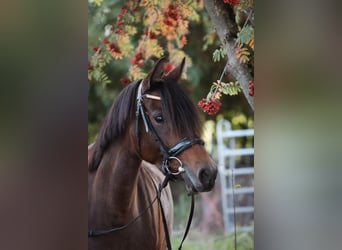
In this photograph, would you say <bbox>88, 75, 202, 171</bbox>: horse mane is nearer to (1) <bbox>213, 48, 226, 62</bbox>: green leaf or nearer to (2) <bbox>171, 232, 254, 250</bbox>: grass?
(1) <bbox>213, 48, 226, 62</bbox>: green leaf

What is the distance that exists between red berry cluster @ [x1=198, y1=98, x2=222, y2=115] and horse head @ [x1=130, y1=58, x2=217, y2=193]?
15 centimetres

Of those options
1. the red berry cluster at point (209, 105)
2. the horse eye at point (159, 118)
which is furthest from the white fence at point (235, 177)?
the horse eye at point (159, 118)

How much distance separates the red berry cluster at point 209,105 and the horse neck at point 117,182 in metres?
0.28

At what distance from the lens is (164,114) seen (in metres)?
1.42

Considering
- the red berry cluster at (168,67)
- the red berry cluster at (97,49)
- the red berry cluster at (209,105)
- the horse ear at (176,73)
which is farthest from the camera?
the red berry cluster at (97,49)

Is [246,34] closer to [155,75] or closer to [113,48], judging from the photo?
[155,75]

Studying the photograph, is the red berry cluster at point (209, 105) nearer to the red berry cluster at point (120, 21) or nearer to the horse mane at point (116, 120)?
the horse mane at point (116, 120)

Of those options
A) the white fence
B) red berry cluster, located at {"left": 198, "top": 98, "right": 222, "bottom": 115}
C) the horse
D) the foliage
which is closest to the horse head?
the horse

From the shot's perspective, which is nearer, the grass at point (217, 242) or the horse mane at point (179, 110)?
the horse mane at point (179, 110)

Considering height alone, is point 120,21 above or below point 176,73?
above

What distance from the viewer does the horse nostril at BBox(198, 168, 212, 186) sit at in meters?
1.36

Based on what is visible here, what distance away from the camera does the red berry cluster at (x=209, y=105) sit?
1.59m

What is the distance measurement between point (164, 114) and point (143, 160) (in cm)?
23

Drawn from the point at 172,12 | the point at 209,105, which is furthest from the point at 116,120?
Answer: the point at 172,12
